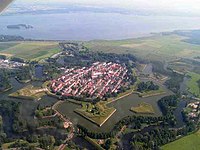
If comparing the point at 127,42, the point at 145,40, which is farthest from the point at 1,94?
the point at 145,40

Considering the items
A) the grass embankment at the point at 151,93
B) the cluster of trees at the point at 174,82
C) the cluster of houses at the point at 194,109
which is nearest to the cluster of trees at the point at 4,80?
the grass embankment at the point at 151,93

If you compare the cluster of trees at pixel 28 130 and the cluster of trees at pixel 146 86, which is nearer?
the cluster of trees at pixel 28 130

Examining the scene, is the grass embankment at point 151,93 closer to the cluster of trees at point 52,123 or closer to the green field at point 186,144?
the green field at point 186,144

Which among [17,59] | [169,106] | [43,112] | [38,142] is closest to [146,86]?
[169,106]

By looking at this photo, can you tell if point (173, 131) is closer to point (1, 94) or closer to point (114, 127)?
point (114, 127)

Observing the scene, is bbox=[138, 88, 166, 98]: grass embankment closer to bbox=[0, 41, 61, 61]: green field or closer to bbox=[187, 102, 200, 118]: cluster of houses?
bbox=[187, 102, 200, 118]: cluster of houses

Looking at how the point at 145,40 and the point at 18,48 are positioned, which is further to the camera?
the point at 145,40
